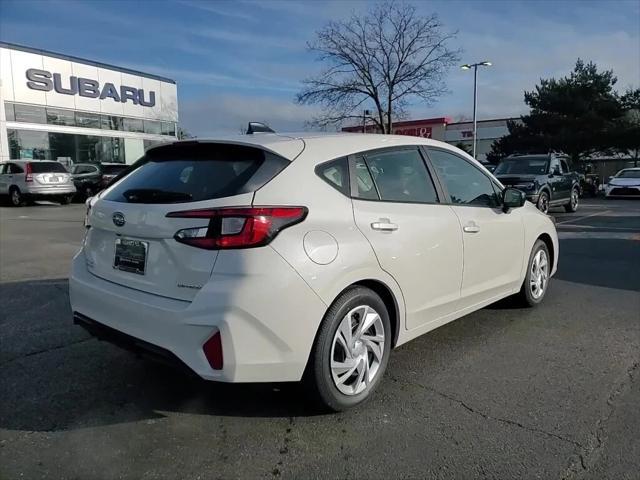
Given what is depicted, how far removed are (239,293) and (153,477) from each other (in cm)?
96

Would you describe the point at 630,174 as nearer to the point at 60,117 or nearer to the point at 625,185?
the point at 625,185

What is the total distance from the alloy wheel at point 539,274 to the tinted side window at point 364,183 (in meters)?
2.50

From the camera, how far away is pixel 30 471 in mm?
2602

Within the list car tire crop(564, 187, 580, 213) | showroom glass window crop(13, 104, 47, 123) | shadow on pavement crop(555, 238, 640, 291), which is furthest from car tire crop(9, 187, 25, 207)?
car tire crop(564, 187, 580, 213)

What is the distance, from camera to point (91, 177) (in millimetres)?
22750

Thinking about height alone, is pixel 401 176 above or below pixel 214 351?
above

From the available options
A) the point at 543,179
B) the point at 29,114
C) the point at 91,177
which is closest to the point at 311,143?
the point at 543,179

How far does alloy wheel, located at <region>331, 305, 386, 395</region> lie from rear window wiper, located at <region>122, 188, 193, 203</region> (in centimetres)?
115

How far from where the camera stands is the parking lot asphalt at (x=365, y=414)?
2662 mm

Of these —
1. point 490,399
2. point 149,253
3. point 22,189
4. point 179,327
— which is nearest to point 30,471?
point 179,327

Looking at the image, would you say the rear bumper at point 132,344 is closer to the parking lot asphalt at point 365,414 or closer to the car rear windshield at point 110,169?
the parking lot asphalt at point 365,414

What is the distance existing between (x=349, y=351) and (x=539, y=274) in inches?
120

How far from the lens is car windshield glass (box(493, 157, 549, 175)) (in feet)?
52.5

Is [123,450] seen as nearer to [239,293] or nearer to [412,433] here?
[239,293]
